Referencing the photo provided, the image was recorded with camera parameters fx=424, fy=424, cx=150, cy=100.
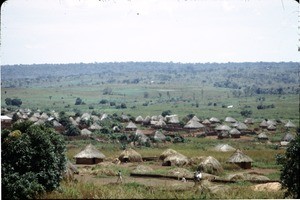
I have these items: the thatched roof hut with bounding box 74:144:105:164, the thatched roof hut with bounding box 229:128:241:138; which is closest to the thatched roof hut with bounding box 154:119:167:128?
the thatched roof hut with bounding box 229:128:241:138

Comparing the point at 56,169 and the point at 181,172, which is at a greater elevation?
the point at 56,169

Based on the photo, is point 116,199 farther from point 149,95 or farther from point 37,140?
point 149,95

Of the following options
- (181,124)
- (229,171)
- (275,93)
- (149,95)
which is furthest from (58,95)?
(229,171)

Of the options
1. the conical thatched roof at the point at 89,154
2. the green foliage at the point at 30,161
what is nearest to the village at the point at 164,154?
the conical thatched roof at the point at 89,154

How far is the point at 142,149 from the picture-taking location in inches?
1590

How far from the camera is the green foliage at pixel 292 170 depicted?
9.99 meters

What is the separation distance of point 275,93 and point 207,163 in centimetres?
10718

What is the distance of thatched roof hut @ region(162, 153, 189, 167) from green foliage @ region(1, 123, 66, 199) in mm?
17216

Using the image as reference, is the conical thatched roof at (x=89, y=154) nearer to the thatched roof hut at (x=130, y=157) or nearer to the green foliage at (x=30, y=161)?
the thatched roof hut at (x=130, y=157)

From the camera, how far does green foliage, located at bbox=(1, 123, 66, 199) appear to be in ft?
36.3

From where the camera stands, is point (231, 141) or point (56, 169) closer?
point (56, 169)

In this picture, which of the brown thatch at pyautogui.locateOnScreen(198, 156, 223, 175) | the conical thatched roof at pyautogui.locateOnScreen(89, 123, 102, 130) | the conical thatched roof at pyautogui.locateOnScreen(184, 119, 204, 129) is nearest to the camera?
the brown thatch at pyautogui.locateOnScreen(198, 156, 223, 175)

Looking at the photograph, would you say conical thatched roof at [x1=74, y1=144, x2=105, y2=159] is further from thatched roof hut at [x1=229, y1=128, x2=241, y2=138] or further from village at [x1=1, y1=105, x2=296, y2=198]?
thatched roof hut at [x1=229, y1=128, x2=241, y2=138]

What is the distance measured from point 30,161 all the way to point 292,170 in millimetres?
6960
